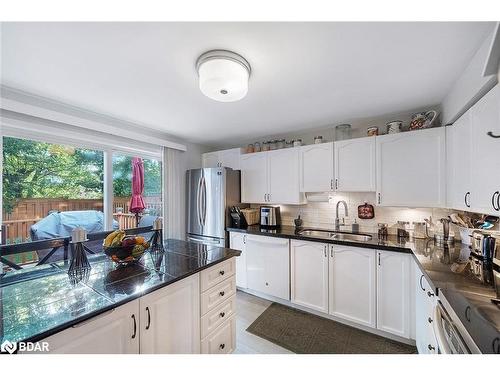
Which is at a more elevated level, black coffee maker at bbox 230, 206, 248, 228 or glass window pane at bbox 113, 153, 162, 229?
glass window pane at bbox 113, 153, 162, 229

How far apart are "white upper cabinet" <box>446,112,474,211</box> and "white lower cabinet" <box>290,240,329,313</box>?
115 cm

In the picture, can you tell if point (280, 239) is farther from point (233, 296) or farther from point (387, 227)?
point (387, 227)

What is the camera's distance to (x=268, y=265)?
258 centimetres

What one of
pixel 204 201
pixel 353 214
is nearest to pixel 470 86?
pixel 353 214

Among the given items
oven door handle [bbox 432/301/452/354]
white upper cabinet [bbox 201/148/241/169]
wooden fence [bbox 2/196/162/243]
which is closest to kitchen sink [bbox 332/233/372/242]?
oven door handle [bbox 432/301/452/354]

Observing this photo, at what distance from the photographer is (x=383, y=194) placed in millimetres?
2172

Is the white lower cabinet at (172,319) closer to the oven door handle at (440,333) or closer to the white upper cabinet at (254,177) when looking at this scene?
the oven door handle at (440,333)

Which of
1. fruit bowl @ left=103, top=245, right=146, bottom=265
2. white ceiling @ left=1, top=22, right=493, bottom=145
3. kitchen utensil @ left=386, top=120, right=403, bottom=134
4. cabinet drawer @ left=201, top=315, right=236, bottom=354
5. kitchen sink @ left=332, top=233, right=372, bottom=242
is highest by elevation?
white ceiling @ left=1, top=22, right=493, bottom=145

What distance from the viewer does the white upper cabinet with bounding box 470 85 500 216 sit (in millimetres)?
1106

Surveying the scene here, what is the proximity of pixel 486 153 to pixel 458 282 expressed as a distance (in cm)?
77

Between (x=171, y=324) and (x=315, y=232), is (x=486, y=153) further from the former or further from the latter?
(x=171, y=324)

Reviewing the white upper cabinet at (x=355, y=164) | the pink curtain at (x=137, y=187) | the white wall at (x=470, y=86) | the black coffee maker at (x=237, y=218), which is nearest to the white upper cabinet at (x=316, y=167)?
the white upper cabinet at (x=355, y=164)

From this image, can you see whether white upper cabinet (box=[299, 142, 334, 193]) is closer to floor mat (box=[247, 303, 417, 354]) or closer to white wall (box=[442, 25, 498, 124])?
white wall (box=[442, 25, 498, 124])
